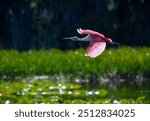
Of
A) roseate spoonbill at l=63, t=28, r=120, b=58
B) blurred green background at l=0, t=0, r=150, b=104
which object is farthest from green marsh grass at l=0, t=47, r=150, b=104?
roseate spoonbill at l=63, t=28, r=120, b=58

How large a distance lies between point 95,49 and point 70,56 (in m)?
6.62

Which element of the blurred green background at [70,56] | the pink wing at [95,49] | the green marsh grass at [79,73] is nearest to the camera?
the pink wing at [95,49]

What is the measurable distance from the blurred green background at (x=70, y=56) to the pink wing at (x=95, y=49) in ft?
7.79

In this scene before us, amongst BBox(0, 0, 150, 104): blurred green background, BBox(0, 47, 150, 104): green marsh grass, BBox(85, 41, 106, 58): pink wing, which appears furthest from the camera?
BBox(0, 47, 150, 104): green marsh grass

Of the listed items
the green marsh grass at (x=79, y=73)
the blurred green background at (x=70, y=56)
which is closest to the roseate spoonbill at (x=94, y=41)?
the blurred green background at (x=70, y=56)

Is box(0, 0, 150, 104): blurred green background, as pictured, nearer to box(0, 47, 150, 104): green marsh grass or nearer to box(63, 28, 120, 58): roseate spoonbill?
box(0, 47, 150, 104): green marsh grass

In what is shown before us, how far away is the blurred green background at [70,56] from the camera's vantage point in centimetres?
748

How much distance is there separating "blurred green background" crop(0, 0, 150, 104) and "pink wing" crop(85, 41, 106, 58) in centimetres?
238

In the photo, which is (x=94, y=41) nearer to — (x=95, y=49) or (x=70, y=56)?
(x=95, y=49)

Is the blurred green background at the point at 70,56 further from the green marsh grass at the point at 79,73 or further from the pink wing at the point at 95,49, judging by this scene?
the pink wing at the point at 95,49

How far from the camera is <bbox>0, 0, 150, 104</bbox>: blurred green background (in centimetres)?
748

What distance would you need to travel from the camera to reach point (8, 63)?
10.0m

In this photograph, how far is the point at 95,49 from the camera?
12.1ft

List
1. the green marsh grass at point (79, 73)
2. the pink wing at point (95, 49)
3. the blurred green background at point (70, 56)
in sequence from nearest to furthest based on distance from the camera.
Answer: the pink wing at point (95, 49)
the blurred green background at point (70, 56)
the green marsh grass at point (79, 73)
